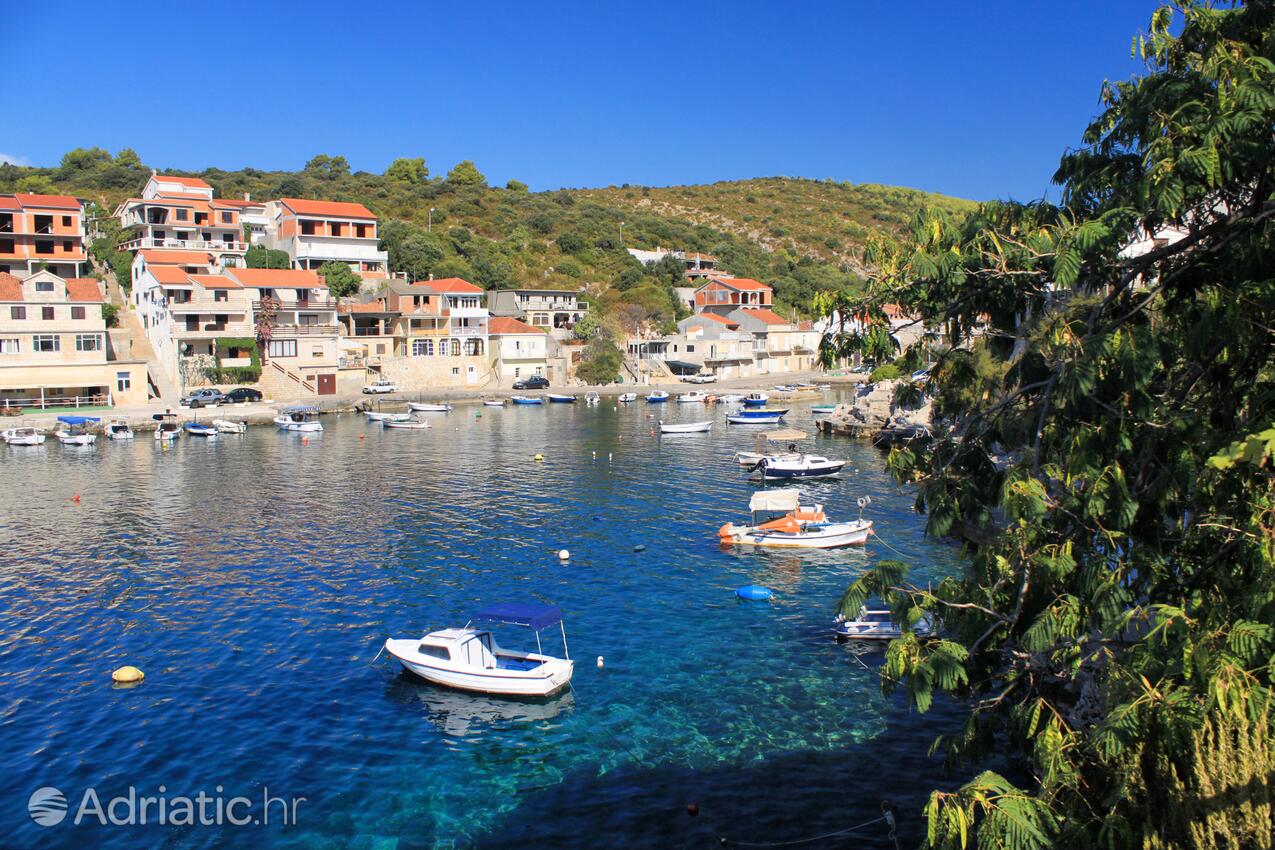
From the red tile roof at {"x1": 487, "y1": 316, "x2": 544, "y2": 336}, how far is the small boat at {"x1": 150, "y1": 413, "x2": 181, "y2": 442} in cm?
3671

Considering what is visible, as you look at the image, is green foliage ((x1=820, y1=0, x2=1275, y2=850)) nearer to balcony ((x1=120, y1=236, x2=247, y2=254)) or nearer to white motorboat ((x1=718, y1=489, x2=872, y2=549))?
white motorboat ((x1=718, y1=489, x2=872, y2=549))

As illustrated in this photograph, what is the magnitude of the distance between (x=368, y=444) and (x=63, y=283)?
30.5 m

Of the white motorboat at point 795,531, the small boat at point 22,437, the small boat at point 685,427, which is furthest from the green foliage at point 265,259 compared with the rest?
the white motorboat at point 795,531

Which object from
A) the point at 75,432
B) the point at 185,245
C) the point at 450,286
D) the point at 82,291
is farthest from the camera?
the point at 450,286

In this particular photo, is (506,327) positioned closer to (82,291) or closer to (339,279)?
(339,279)

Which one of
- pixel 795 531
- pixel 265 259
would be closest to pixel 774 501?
pixel 795 531

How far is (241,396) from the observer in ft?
265

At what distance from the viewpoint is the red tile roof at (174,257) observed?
285ft

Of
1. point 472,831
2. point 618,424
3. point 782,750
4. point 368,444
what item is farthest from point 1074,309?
point 618,424

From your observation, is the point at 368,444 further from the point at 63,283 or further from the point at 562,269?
the point at 562,269

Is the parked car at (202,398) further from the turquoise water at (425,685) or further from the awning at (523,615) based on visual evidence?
the awning at (523,615)

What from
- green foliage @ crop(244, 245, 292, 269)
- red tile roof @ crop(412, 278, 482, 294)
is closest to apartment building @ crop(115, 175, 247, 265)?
green foliage @ crop(244, 245, 292, 269)

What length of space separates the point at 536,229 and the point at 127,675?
127593mm

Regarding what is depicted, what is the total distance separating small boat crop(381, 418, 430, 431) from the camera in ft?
243
